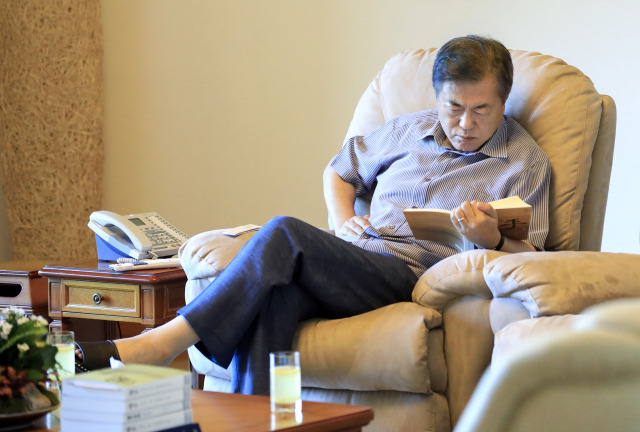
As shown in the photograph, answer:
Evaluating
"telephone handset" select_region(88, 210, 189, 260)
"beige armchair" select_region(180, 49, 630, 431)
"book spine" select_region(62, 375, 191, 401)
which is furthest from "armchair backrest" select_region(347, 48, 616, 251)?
"book spine" select_region(62, 375, 191, 401)

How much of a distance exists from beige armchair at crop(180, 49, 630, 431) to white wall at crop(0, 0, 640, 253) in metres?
1.18

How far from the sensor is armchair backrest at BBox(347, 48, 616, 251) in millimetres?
2027

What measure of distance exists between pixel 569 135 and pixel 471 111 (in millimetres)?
263

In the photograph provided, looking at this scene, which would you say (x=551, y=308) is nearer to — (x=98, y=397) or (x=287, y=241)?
(x=287, y=241)

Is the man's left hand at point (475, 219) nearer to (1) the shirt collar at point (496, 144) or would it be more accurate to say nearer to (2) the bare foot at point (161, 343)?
(1) the shirt collar at point (496, 144)

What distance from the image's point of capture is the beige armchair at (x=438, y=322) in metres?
1.68

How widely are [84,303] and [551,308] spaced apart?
4.41ft

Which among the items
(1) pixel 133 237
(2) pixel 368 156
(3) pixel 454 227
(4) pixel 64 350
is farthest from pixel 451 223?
(1) pixel 133 237

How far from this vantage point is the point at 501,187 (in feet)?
6.63

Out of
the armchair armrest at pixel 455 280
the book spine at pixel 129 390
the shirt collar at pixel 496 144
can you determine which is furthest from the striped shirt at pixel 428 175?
the book spine at pixel 129 390

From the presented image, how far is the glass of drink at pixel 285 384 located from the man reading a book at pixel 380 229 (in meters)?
0.47

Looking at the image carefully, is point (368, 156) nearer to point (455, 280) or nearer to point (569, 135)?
point (569, 135)

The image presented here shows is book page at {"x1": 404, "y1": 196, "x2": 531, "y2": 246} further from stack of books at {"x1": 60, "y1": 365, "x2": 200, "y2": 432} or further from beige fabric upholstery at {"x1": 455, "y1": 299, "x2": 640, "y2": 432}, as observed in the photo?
beige fabric upholstery at {"x1": 455, "y1": 299, "x2": 640, "y2": 432}

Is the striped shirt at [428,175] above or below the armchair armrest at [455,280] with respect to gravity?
above
